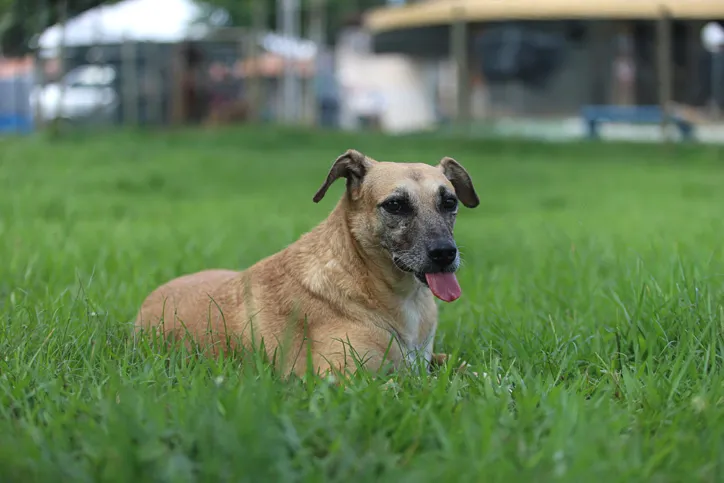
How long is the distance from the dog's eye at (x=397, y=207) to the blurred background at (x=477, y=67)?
16.3 meters

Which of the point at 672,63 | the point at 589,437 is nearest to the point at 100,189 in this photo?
the point at 589,437

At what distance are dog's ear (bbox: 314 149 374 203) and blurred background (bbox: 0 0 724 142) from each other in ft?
Result: 52.4

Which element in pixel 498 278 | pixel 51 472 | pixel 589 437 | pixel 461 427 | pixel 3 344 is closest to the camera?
pixel 51 472

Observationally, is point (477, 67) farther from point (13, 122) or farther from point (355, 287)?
point (355, 287)

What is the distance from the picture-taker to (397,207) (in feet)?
13.0

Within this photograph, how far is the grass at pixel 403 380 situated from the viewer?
95.3 inches

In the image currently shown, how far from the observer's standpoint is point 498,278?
580 cm

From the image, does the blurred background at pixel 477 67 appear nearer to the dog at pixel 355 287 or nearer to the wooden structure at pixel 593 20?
the wooden structure at pixel 593 20

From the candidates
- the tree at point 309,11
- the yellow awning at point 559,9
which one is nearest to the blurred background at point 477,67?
the yellow awning at point 559,9

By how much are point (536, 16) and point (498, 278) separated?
738 inches

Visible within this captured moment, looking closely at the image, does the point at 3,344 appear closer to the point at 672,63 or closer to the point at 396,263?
the point at 396,263

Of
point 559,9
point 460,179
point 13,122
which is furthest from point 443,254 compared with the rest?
point 13,122

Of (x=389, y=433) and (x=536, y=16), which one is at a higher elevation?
(x=536, y=16)

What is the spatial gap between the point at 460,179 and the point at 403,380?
154 centimetres
